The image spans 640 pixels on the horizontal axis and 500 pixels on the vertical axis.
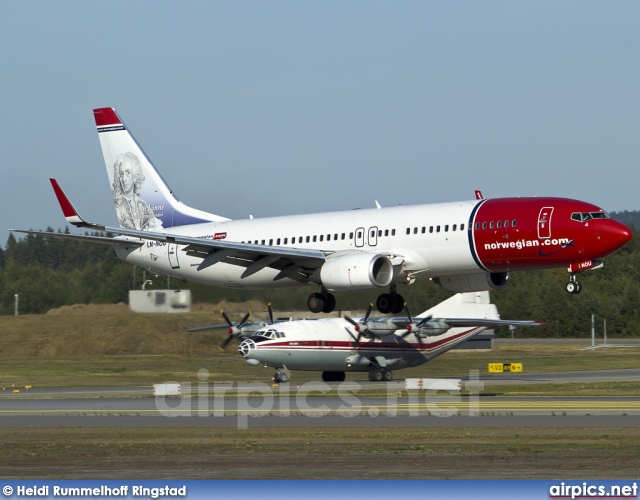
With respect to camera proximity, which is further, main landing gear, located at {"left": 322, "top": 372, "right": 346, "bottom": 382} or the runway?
main landing gear, located at {"left": 322, "top": 372, "right": 346, "bottom": 382}

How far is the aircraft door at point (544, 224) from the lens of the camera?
4450cm

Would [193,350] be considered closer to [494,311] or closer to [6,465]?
[494,311]

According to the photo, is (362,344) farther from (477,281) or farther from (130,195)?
(477,281)

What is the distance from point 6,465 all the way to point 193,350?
53.8m

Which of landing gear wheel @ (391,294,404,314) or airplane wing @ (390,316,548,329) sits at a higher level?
landing gear wheel @ (391,294,404,314)

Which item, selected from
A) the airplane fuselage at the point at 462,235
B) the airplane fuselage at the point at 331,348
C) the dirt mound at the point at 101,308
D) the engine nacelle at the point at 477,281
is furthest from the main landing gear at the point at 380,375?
the engine nacelle at the point at 477,281

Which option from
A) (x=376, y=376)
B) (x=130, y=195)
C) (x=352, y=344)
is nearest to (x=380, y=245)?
(x=352, y=344)

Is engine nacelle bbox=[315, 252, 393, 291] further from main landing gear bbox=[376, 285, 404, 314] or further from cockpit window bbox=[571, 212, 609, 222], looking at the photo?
cockpit window bbox=[571, 212, 609, 222]

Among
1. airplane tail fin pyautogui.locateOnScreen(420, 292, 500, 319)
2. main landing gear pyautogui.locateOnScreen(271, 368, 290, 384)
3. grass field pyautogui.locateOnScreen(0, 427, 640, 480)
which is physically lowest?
main landing gear pyautogui.locateOnScreen(271, 368, 290, 384)

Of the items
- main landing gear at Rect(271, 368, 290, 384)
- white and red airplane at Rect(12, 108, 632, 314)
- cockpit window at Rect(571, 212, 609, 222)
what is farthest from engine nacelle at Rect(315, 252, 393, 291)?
main landing gear at Rect(271, 368, 290, 384)

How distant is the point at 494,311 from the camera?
255ft

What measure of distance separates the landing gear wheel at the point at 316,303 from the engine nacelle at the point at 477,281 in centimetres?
542

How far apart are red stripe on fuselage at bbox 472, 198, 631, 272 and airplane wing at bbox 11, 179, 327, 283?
A: 24.8 feet

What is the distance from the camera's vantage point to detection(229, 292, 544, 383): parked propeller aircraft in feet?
207
